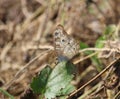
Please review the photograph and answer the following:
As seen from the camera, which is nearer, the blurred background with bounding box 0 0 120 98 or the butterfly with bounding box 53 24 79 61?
the butterfly with bounding box 53 24 79 61

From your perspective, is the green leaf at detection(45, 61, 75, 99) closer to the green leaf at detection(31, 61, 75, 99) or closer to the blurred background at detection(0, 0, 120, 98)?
the green leaf at detection(31, 61, 75, 99)

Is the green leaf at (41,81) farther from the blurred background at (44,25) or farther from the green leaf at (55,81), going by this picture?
the blurred background at (44,25)

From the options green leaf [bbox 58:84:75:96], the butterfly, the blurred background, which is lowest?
green leaf [bbox 58:84:75:96]

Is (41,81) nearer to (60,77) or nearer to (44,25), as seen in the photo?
(60,77)

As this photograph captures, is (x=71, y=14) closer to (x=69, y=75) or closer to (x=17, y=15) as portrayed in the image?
(x=17, y=15)

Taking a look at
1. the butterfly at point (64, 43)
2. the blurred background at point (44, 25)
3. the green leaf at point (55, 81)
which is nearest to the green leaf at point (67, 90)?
the green leaf at point (55, 81)

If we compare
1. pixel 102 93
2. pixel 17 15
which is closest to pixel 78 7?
pixel 17 15

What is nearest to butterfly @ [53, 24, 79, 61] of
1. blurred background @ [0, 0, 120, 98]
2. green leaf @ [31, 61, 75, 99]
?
green leaf @ [31, 61, 75, 99]
